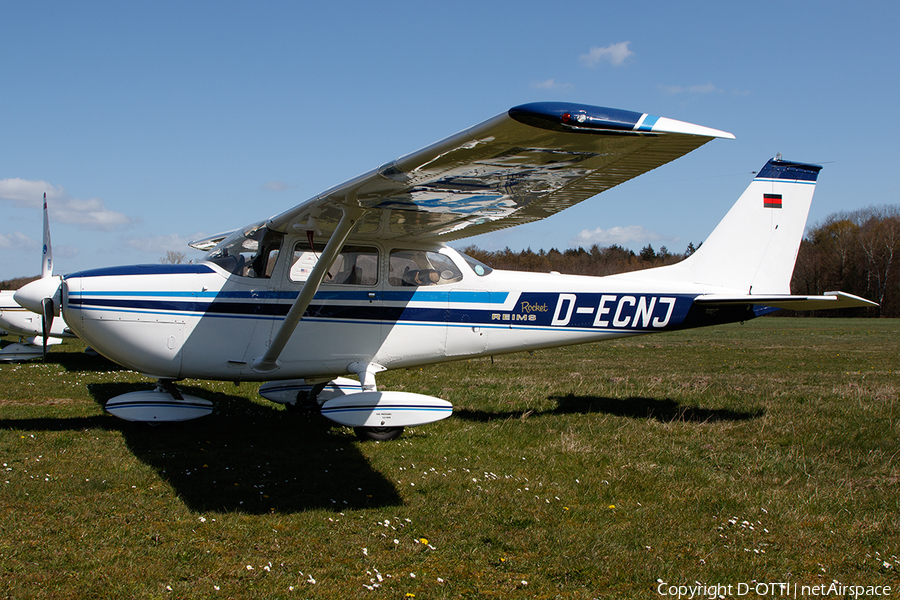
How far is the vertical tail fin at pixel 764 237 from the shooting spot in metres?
7.99

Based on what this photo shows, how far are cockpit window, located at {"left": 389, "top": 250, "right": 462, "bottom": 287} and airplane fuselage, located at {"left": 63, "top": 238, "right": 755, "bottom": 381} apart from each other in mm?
24

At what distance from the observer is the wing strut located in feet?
17.5

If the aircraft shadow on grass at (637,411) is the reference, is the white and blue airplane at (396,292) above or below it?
above

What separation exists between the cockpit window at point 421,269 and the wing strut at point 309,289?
1106 mm

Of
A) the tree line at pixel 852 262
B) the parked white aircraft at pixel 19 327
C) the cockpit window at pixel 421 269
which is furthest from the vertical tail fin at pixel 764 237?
the tree line at pixel 852 262

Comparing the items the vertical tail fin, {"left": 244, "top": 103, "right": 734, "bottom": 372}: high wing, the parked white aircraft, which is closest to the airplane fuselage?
{"left": 244, "top": 103, "right": 734, "bottom": 372}: high wing

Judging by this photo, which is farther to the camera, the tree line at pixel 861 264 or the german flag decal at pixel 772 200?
the tree line at pixel 861 264

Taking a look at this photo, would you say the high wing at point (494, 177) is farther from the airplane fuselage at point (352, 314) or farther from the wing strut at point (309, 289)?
the airplane fuselage at point (352, 314)

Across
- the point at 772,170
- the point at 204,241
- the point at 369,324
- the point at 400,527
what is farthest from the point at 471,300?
the point at 204,241

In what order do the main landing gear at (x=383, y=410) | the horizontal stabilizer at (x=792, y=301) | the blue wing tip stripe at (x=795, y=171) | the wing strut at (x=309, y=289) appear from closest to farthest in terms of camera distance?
the wing strut at (x=309, y=289)
the main landing gear at (x=383, y=410)
the horizontal stabilizer at (x=792, y=301)
the blue wing tip stripe at (x=795, y=171)

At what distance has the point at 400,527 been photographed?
4.09m

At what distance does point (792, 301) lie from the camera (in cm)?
732

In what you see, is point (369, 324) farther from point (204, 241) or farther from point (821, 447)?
point (204, 241)

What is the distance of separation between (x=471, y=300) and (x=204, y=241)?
22.8 ft
